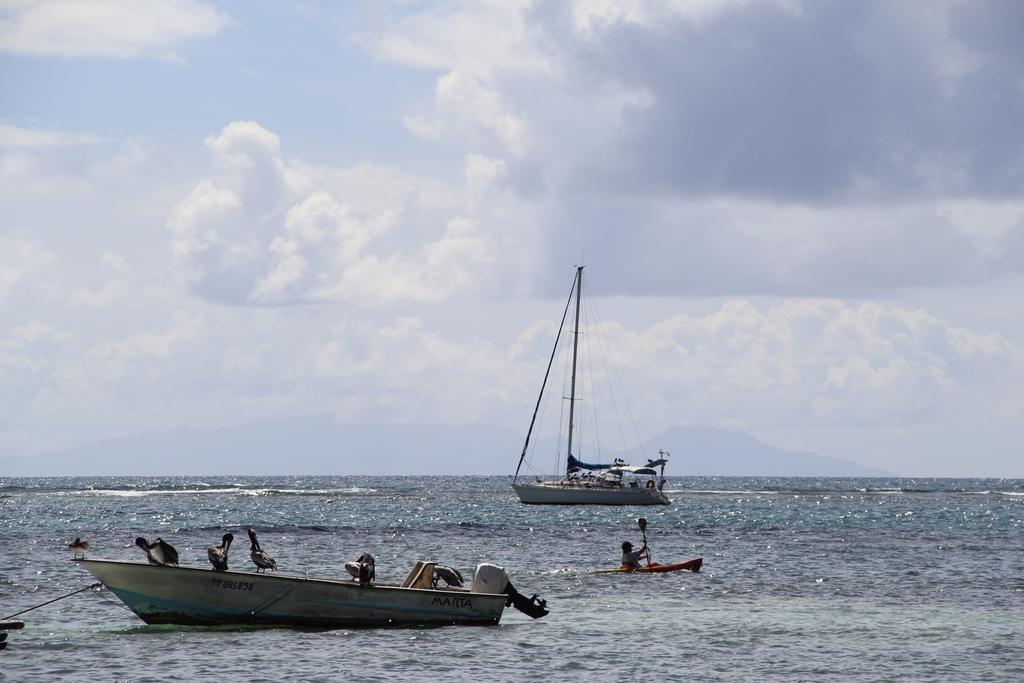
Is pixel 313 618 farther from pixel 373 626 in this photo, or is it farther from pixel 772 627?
pixel 772 627

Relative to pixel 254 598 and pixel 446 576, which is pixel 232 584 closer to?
pixel 254 598

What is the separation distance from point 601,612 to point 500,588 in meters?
4.21

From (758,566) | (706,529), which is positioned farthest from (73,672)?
(706,529)

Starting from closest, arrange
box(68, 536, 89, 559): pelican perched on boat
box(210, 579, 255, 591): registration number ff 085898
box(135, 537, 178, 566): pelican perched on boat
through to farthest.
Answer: box(68, 536, 89, 559): pelican perched on boat
box(210, 579, 255, 591): registration number ff 085898
box(135, 537, 178, 566): pelican perched on boat

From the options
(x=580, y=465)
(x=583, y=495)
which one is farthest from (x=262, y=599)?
(x=580, y=465)

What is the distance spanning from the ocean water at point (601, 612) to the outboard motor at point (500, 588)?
511mm

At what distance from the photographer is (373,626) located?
3409cm

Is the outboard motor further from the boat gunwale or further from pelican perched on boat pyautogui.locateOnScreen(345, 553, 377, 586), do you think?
pelican perched on boat pyautogui.locateOnScreen(345, 553, 377, 586)

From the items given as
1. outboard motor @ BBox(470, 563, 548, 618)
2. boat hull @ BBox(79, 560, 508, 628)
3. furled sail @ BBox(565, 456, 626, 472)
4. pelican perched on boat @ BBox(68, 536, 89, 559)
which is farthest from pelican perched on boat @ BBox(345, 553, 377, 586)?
furled sail @ BBox(565, 456, 626, 472)

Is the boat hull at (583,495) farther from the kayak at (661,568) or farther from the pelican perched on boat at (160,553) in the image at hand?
the pelican perched on boat at (160,553)

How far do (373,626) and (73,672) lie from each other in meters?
8.63

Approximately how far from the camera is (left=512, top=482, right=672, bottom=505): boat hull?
103000 mm

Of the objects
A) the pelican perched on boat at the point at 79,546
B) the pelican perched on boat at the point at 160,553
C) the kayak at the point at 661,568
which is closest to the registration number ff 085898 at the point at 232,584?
the pelican perched on boat at the point at 160,553

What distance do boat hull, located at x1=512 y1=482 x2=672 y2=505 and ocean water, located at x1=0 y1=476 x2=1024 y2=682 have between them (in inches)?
967
